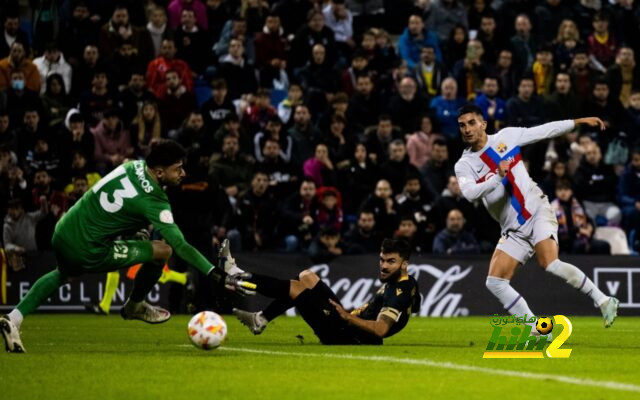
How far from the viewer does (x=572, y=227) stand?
19500 millimetres

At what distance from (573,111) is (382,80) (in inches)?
130

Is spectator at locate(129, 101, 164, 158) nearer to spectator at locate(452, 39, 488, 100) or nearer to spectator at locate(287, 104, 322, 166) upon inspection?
spectator at locate(287, 104, 322, 166)

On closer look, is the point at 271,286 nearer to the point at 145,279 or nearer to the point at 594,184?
the point at 145,279

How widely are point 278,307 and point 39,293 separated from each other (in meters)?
2.08

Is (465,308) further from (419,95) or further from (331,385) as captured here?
(331,385)

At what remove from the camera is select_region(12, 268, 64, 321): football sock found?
36.0 ft

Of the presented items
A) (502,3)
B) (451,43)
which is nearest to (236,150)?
(451,43)

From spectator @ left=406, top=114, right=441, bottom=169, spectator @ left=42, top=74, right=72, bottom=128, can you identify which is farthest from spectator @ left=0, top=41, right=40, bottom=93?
spectator @ left=406, top=114, right=441, bottom=169

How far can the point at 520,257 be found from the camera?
12.2 meters

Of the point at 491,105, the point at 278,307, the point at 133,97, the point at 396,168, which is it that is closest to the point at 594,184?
the point at 491,105

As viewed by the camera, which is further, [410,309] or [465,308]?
[465,308]

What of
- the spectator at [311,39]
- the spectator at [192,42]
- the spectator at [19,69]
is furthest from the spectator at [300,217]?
the spectator at [19,69]

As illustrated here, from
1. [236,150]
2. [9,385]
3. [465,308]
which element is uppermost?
[9,385]

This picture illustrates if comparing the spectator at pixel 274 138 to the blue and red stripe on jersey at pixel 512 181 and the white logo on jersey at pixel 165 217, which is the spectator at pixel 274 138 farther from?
the white logo on jersey at pixel 165 217
